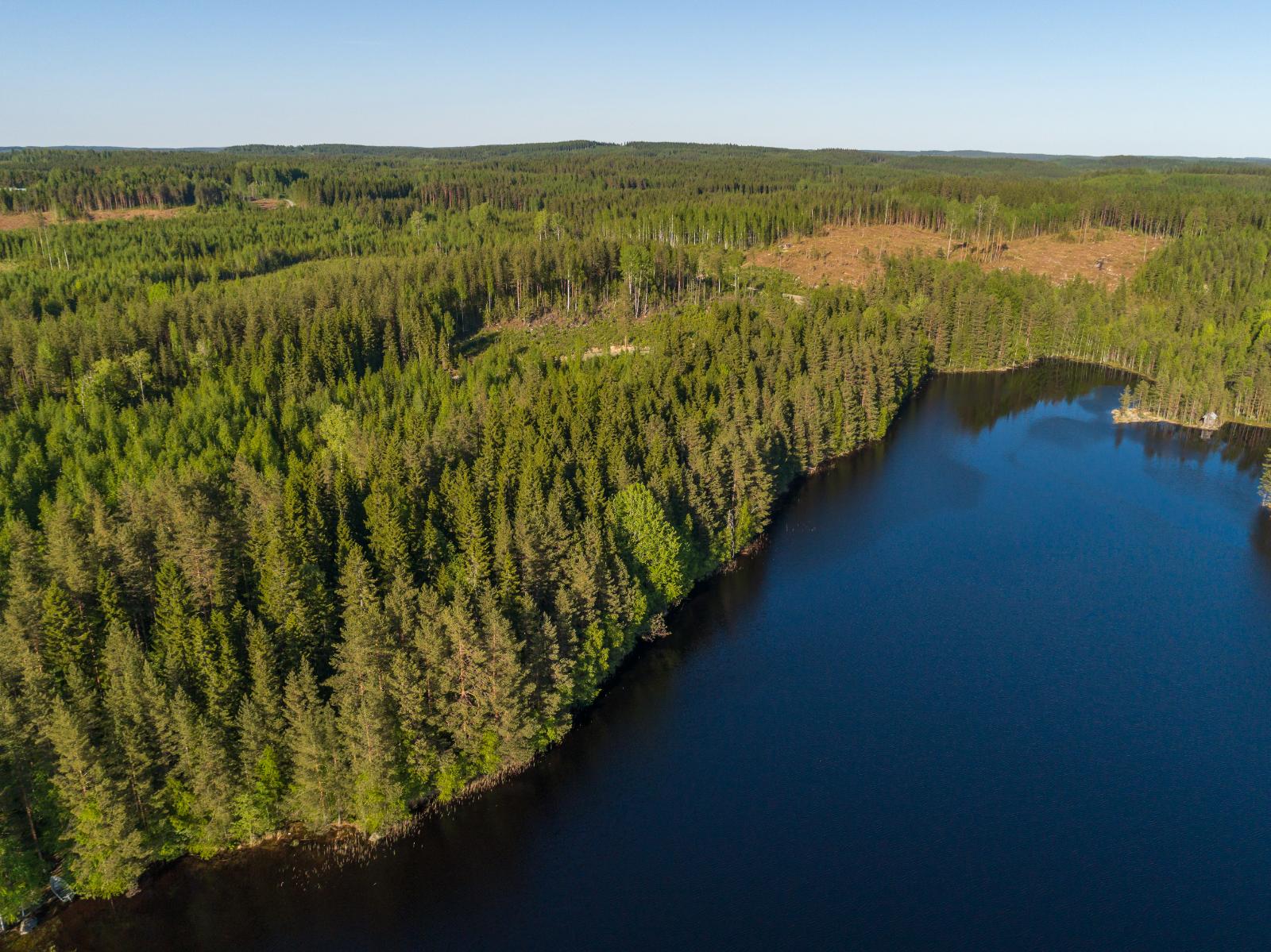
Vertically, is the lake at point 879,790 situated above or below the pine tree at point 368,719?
below

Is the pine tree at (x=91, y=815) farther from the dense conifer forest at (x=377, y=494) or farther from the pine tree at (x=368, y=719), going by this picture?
the pine tree at (x=368, y=719)

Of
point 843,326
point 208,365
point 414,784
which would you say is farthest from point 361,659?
point 843,326

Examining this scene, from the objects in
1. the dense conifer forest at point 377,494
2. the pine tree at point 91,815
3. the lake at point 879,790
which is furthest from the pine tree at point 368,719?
the pine tree at point 91,815

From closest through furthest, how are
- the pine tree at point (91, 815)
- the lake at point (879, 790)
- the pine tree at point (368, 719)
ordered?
the pine tree at point (91, 815)
the lake at point (879, 790)
the pine tree at point (368, 719)

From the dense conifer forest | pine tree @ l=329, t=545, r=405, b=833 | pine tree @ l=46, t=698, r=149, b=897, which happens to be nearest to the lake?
pine tree @ l=46, t=698, r=149, b=897

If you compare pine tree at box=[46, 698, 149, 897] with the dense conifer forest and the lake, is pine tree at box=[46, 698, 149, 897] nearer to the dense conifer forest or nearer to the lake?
the dense conifer forest

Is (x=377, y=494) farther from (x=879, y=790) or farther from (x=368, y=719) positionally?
(x=879, y=790)
